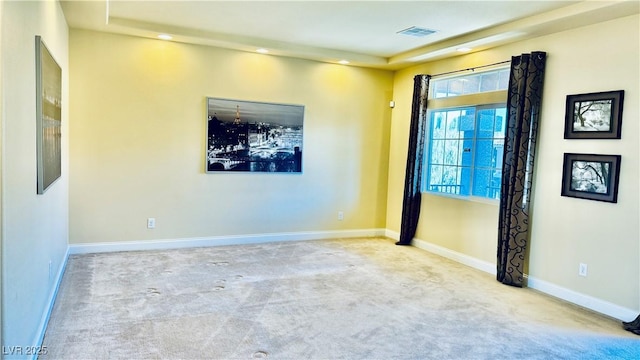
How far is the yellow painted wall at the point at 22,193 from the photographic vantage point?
6.20 ft

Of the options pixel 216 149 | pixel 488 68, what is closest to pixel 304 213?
pixel 216 149

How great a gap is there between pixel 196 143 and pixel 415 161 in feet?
9.43

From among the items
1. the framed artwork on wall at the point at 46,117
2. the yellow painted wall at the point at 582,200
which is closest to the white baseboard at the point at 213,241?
the framed artwork on wall at the point at 46,117

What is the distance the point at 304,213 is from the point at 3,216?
14.5ft

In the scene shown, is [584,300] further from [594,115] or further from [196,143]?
[196,143]

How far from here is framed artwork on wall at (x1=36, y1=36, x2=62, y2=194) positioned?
2.61m

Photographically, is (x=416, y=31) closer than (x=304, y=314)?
No

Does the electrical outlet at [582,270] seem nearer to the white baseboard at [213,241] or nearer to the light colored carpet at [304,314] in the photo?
the light colored carpet at [304,314]

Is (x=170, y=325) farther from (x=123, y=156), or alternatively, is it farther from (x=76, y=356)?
(x=123, y=156)

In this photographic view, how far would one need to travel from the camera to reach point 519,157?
432 cm

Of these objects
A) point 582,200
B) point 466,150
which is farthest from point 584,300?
point 466,150

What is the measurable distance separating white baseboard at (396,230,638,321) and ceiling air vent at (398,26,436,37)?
262 centimetres

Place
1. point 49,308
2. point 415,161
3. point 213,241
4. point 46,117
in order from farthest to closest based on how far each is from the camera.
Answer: point 415,161, point 213,241, point 49,308, point 46,117

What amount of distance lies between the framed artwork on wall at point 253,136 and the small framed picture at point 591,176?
3.28 metres
